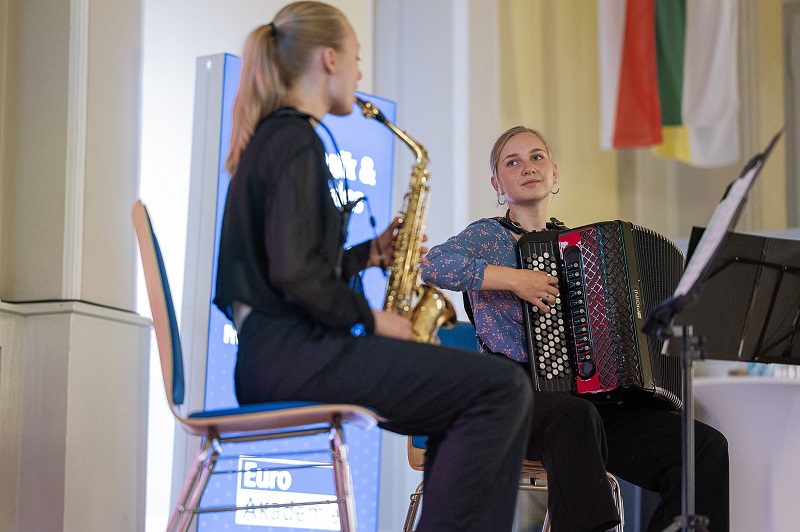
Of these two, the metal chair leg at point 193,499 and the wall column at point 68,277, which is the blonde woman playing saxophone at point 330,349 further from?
the wall column at point 68,277

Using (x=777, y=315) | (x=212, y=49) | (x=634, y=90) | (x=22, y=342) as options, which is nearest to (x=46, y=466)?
(x=22, y=342)

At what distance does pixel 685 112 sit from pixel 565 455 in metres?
2.95

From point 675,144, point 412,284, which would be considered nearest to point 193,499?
point 412,284

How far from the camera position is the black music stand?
1719mm

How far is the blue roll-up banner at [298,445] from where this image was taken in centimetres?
283

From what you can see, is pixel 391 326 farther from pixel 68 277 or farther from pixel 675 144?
pixel 675 144

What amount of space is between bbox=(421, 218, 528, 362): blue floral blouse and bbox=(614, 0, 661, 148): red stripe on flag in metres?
2.25

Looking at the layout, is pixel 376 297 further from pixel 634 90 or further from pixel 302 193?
pixel 634 90

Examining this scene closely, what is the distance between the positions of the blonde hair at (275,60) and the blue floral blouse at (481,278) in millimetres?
638

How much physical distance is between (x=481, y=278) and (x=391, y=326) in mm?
539

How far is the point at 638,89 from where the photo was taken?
4.55m

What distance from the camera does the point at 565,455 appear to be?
207 cm

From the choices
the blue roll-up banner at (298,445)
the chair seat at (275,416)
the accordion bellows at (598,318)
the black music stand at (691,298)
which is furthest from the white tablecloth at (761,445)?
the chair seat at (275,416)

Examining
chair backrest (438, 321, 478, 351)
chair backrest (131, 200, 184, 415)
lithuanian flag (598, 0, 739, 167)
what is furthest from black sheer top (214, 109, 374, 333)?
lithuanian flag (598, 0, 739, 167)
